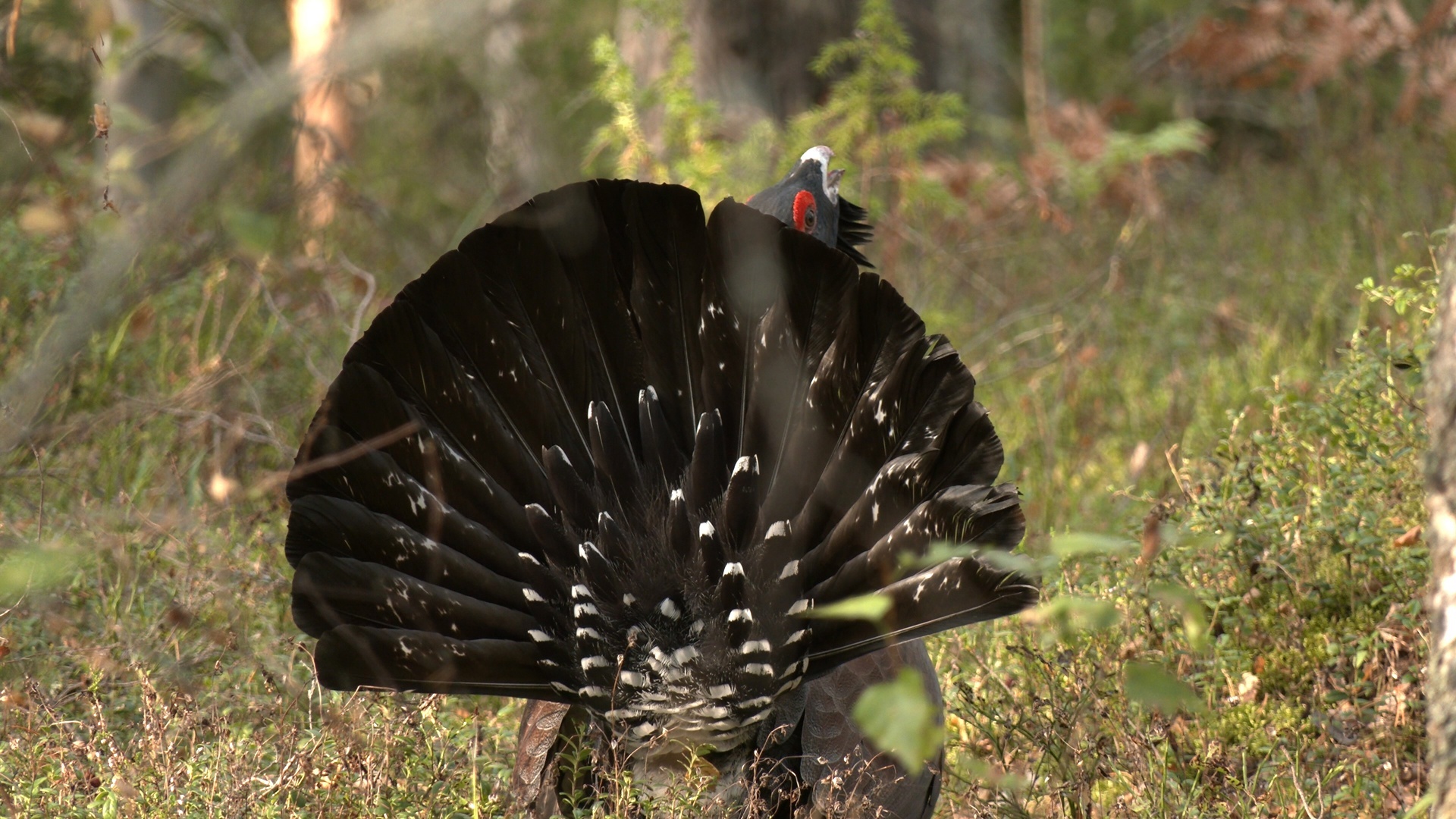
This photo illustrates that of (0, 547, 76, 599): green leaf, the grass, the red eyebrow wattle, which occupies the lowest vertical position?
the grass

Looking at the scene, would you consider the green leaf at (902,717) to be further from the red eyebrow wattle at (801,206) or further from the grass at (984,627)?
the red eyebrow wattle at (801,206)

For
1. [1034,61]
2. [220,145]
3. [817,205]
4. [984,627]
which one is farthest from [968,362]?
[220,145]

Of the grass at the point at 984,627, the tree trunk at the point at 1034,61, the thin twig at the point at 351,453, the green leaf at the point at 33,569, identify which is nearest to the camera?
the green leaf at the point at 33,569

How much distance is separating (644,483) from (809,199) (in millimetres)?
1204

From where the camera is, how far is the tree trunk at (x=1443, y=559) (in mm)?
2354

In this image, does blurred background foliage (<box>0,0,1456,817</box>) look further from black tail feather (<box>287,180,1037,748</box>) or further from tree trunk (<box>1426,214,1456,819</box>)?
tree trunk (<box>1426,214,1456,819</box>)

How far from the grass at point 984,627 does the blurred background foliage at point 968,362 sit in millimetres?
21

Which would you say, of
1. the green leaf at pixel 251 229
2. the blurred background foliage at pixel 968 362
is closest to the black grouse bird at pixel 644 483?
the blurred background foliage at pixel 968 362

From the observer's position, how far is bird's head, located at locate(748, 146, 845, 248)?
13.9 feet

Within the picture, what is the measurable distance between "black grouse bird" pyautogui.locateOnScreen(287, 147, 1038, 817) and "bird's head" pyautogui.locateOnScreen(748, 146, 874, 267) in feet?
2.44

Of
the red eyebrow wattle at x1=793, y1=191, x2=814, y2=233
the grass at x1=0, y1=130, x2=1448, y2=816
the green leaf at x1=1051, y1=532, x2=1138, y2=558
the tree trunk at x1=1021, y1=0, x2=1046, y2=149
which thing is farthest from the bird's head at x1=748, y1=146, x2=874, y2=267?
the tree trunk at x1=1021, y1=0, x2=1046, y2=149

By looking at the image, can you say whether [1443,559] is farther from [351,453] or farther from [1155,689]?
[351,453]

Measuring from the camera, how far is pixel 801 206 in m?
4.21

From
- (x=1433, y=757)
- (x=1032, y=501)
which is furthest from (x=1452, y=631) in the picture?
(x=1032, y=501)
